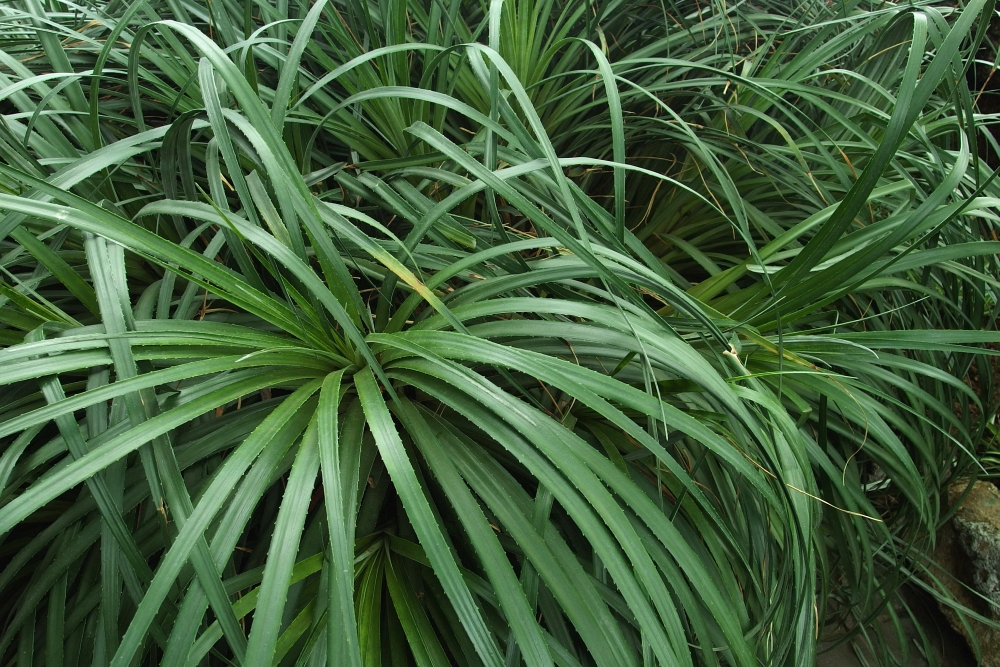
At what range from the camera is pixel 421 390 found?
2.29 ft

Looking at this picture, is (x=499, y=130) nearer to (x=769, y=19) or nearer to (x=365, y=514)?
(x=365, y=514)

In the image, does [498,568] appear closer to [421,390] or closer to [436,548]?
[436,548]

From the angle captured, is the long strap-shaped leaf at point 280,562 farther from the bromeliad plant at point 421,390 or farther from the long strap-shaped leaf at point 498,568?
the long strap-shaped leaf at point 498,568

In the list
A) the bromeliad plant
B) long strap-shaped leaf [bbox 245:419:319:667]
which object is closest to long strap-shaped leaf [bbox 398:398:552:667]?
the bromeliad plant

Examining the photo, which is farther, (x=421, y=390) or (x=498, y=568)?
(x=421, y=390)

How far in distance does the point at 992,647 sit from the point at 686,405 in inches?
31.1

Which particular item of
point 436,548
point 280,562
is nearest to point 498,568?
point 436,548

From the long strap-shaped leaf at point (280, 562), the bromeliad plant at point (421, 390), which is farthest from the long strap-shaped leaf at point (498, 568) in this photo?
the long strap-shaped leaf at point (280, 562)

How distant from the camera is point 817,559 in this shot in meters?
0.78

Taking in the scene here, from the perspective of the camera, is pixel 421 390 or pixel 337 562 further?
pixel 421 390

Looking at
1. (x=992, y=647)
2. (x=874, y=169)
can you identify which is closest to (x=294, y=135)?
(x=874, y=169)

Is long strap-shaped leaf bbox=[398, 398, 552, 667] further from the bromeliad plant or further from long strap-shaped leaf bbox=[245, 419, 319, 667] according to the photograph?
long strap-shaped leaf bbox=[245, 419, 319, 667]

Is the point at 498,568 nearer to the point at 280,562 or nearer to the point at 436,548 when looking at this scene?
the point at 436,548

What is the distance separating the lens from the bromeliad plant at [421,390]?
517 millimetres
